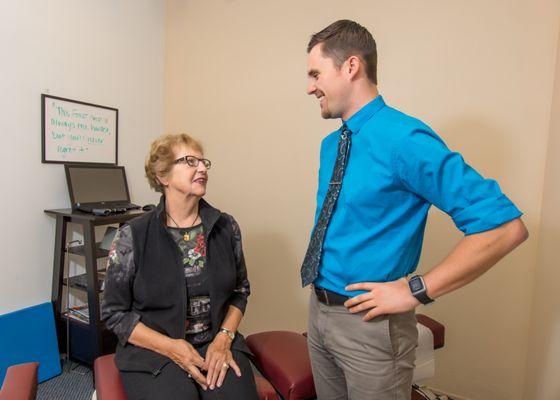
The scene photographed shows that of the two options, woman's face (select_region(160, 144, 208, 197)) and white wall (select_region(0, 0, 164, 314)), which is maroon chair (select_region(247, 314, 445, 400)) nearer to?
woman's face (select_region(160, 144, 208, 197))

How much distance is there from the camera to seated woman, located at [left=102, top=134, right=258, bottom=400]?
1206 millimetres

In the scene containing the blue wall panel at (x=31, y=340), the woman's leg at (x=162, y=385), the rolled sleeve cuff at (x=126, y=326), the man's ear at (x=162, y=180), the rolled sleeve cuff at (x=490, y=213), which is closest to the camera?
the rolled sleeve cuff at (x=490, y=213)

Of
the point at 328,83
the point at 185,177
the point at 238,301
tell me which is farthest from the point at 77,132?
the point at 328,83

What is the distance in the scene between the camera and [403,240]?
935 millimetres

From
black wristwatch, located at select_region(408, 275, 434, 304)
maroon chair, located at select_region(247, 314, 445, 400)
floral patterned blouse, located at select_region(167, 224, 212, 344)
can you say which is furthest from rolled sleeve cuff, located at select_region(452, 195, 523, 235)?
floral patterned blouse, located at select_region(167, 224, 212, 344)

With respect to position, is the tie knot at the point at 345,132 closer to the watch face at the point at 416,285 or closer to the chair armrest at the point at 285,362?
the watch face at the point at 416,285

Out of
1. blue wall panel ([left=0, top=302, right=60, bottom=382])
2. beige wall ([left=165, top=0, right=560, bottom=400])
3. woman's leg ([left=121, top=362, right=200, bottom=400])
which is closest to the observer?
woman's leg ([left=121, top=362, right=200, bottom=400])

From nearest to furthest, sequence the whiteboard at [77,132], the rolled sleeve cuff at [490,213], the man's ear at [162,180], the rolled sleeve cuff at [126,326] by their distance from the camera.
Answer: the rolled sleeve cuff at [490,213], the rolled sleeve cuff at [126,326], the man's ear at [162,180], the whiteboard at [77,132]

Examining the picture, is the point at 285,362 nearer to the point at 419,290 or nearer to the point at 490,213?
the point at 419,290

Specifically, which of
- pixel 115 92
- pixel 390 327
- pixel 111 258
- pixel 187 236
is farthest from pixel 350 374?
pixel 115 92

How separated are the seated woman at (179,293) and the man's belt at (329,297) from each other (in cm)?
44

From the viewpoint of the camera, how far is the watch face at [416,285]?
87 centimetres

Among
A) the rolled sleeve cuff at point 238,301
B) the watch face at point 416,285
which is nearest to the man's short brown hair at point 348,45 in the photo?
the watch face at point 416,285

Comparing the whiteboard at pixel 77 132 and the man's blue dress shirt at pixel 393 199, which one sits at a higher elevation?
the whiteboard at pixel 77 132
